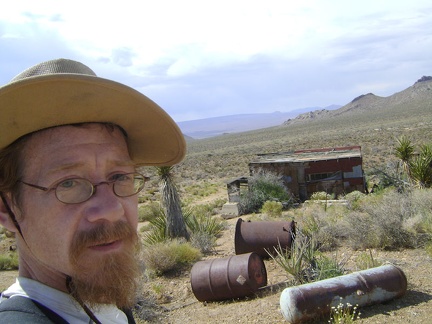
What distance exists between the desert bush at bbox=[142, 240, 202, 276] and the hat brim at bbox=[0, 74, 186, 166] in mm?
8261

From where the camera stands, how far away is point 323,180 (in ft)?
59.9

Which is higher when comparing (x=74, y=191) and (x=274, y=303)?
(x=74, y=191)

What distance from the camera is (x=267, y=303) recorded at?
24.5 feet

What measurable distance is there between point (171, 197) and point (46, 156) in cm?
1045

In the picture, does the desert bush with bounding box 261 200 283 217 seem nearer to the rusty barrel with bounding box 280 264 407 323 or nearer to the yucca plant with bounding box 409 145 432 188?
the yucca plant with bounding box 409 145 432 188

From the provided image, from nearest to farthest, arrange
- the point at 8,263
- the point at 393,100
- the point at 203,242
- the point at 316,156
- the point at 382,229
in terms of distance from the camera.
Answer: the point at 382,229, the point at 203,242, the point at 8,263, the point at 316,156, the point at 393,100

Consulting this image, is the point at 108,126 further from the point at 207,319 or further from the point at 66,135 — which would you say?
the point at 207,319

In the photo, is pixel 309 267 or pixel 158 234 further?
pixel 158 234

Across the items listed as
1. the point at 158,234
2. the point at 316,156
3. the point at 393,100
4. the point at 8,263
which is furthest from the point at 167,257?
the point at 393,100

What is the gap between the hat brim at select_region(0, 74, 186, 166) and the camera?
6.11 ft

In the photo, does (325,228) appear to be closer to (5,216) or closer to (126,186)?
(126,186)

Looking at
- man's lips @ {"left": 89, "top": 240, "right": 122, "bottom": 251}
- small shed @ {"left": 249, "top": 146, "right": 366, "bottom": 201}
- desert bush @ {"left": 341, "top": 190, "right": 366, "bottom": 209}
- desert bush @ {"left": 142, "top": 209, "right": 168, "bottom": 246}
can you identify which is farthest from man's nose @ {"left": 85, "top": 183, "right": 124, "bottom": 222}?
small shed @ {"left": 249, "top": 146, "right": 366, "bottom": 201}

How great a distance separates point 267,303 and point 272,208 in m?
8.78

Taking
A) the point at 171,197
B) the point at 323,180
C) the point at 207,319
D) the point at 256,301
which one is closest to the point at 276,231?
the point at 256,301
